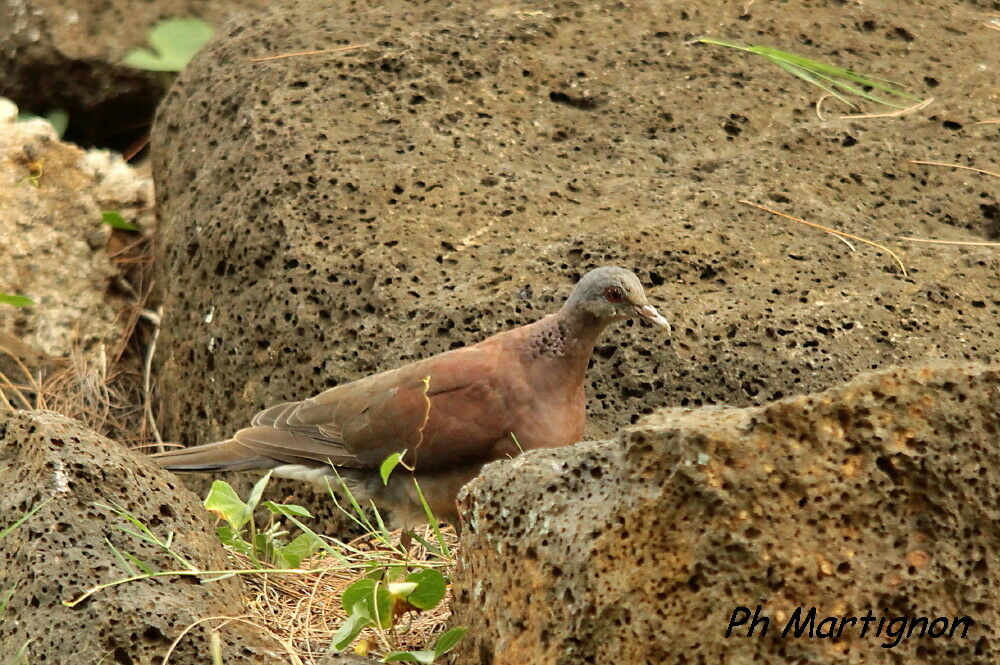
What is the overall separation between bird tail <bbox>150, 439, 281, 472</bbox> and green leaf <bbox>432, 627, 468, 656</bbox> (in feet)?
5.99

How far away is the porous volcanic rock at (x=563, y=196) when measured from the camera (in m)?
4.21

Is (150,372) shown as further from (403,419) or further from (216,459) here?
(403,419)

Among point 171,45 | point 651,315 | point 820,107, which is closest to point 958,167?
point 820,107

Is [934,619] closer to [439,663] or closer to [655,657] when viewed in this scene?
[655,657]

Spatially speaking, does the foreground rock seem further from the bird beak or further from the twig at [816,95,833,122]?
the twig at [816,95,833,122]

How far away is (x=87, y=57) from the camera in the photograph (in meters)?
7.14

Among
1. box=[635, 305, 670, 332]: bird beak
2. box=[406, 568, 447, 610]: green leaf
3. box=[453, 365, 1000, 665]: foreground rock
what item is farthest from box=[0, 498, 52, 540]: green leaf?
box=[635, 305, 670, 332]: bird beak

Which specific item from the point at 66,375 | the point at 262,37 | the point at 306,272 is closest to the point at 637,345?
the point at 306,272

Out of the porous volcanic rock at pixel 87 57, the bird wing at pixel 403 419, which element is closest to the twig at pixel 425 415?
the bird wing at pixel 403 419

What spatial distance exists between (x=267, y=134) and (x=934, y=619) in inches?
136

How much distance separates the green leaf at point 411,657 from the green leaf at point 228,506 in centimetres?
79

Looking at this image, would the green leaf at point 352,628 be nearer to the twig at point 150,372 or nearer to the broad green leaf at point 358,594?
the broad green leaf at point 358,594

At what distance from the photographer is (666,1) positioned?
18.3 feet

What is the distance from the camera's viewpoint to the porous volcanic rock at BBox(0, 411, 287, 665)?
2.73m
